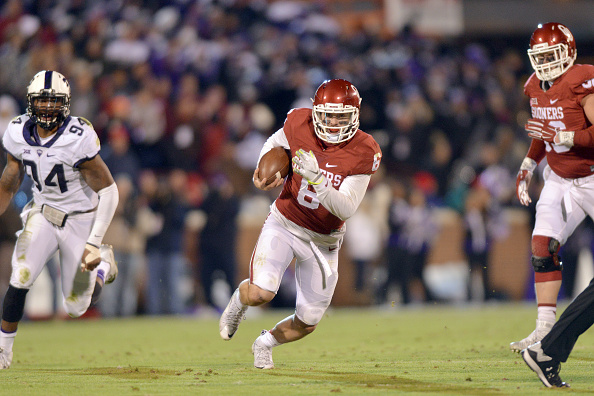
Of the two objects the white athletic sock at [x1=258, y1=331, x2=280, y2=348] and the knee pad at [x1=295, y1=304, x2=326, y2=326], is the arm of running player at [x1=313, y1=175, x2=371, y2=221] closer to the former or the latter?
the knee pad at [x1=295, y1=304, x2=326, y2=326]

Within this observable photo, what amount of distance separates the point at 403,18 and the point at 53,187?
39.9 feet

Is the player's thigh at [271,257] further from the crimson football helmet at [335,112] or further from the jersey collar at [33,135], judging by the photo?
the jersey collar at [33,135]

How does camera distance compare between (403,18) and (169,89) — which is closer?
(169,89)

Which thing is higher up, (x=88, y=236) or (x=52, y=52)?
(x=52, y=52)

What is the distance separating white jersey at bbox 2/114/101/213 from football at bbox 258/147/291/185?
4.68ft

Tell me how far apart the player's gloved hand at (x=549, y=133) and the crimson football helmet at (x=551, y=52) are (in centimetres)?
33

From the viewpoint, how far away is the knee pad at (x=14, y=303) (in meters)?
6.13

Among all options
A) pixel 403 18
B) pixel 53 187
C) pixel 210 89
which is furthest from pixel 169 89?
pixel 53 187

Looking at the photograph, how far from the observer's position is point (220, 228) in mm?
12156

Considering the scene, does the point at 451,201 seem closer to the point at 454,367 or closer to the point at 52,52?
the point at 52,52

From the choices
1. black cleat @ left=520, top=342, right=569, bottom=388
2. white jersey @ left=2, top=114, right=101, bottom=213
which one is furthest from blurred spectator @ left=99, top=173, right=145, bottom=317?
black cleat @ left=520, top=342, right=569, bottom=388

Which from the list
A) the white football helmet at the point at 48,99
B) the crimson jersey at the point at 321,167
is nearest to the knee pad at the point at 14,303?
the white football helmet at the point at 48,99

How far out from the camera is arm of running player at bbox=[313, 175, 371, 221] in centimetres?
522

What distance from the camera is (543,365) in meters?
4.65
